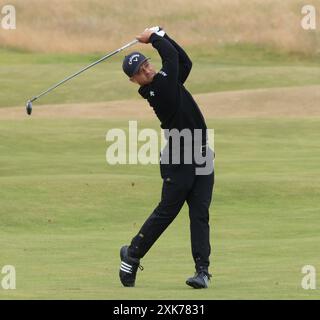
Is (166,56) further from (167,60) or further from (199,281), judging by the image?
(199,281)

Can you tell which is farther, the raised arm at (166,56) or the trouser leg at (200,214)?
the trouser leg at (200,214)

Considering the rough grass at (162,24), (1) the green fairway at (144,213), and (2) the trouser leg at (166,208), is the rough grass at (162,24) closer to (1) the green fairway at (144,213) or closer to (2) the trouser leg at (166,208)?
(1) the green fairway at (144,213)

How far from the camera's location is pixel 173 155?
10.7 metres

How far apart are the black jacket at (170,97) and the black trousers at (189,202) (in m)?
0.39

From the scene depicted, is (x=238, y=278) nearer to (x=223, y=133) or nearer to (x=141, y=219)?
(x=141, y=219)

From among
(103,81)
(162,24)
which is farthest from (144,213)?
(162,24)

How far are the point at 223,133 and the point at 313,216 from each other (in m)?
13.1

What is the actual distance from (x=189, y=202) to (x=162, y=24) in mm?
47055

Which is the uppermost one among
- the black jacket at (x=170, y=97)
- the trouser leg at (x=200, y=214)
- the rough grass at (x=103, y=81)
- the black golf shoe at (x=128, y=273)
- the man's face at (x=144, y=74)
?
the rough grass at (x=103, y=81)

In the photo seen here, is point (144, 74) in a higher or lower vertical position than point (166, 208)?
higher

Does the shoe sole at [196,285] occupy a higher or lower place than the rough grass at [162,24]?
lower

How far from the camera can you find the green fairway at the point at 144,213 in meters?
11.0

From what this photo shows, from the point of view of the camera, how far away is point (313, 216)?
1855 cm

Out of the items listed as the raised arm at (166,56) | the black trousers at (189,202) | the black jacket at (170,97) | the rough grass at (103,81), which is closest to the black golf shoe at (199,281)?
the black trousers at (189,202)
